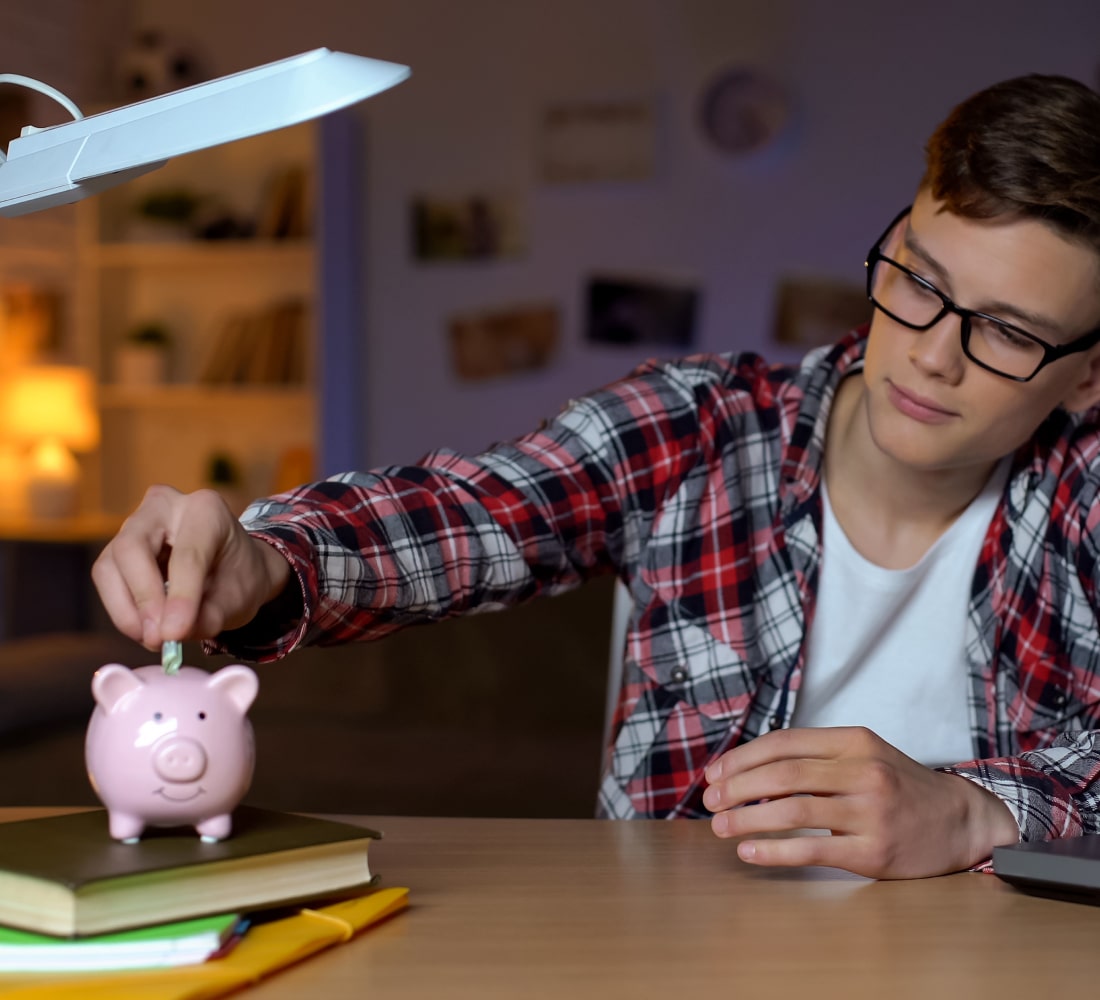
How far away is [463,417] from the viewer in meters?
4.84

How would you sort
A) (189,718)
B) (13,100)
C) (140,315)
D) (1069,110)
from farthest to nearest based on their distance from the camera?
1. (140,315)
2. (13,100)
3. (1069,110)
4. (189,718)

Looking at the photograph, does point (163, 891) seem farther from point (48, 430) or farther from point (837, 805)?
point (48, 430)

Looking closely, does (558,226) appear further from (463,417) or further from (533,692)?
(533,692)

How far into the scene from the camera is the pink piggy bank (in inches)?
25.8

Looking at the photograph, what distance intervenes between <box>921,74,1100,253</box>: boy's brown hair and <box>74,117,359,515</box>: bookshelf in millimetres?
3644

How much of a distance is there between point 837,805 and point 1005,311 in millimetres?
513

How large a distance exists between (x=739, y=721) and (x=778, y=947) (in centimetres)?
58

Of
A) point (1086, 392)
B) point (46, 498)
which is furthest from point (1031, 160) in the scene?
point (46, 498)

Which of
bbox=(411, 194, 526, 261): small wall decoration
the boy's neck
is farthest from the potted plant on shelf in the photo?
the boy's neck

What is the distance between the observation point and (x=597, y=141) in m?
4.68

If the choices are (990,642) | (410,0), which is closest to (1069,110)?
(990,642)

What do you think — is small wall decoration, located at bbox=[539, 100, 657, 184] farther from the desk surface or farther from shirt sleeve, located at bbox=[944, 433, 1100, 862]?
the desk surface

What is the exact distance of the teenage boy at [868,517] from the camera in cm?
113

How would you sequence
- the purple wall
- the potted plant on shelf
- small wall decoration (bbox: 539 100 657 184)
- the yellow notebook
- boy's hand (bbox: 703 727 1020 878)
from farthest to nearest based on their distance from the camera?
the potted plant on shelf → small wall decoration (bbox: 539 100 657 184) → the purple wall → boy's hand (bbox: 703 727 1020 878) → the yellow notebook
